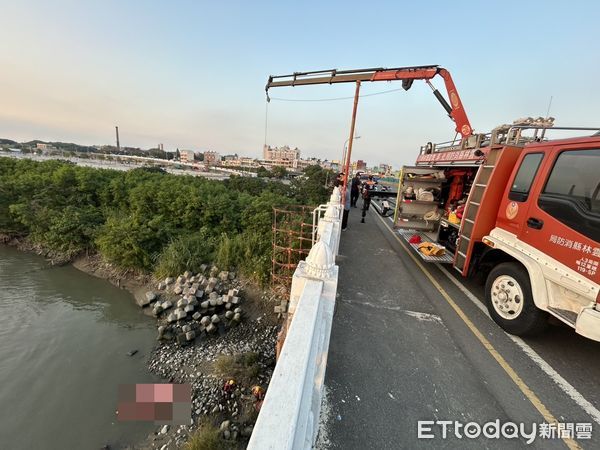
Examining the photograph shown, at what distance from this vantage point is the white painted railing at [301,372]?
105 centimetres

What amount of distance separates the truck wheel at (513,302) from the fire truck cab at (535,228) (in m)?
0.01

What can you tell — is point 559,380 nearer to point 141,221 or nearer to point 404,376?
point 404,376

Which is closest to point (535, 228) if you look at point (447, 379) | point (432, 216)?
point (447, 379)

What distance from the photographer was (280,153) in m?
141

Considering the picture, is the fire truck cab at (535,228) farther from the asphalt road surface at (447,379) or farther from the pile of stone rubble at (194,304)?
the pile of stone rubble at (194,304)

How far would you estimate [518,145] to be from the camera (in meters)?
4.66

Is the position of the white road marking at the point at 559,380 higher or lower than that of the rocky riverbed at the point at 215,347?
higher

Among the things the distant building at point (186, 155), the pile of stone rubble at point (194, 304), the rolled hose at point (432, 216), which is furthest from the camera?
the distant building at point (186, 155)

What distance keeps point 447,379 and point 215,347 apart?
22.7 feet

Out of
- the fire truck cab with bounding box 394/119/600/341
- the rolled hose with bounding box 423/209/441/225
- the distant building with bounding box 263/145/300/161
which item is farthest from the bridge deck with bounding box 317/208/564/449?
the distant building with bounding box 263/145/300/161

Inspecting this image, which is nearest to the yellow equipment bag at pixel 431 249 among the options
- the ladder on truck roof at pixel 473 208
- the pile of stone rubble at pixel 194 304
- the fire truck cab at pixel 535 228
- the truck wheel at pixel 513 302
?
the fire truck cab at pixel 535 228

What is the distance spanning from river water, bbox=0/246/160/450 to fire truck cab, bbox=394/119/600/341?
7984mm

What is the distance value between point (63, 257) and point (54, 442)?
40.8 ft

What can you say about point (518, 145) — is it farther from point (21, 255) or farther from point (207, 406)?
point (21, 255)
